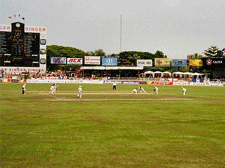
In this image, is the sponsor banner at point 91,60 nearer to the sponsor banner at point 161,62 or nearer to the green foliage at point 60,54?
the sponsor banner at point 161,62

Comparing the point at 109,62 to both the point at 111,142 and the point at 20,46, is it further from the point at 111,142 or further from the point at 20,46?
the point at 111,142

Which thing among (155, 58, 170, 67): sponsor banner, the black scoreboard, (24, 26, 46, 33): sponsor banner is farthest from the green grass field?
(155, 58, 170, 67): sponsor banner

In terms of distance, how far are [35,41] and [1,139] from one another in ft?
203

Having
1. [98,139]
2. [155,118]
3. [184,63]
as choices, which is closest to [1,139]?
[98,139]

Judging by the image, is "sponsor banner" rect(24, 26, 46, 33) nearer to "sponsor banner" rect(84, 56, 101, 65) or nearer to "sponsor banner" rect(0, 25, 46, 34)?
"sponsor banner" rect(0, 25, 46, 34)

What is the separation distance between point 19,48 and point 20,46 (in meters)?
0.59

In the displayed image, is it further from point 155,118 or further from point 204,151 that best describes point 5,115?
point 204,151

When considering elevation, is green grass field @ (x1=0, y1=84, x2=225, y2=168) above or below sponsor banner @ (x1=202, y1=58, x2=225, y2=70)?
below

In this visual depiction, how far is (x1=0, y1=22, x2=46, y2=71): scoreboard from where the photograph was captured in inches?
2680

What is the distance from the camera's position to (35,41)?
70.5m

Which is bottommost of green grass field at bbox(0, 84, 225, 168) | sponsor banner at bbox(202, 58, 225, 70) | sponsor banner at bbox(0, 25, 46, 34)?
green grass field at bbox(0, 84, 225, 168)

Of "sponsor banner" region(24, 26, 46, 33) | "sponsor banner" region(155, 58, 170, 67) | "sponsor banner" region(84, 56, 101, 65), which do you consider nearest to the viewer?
"sponsor banner" region(24, 26, 46, 33)

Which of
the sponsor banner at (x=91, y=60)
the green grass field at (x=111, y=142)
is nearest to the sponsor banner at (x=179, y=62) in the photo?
the sponsor banner at (x=91, y=60)

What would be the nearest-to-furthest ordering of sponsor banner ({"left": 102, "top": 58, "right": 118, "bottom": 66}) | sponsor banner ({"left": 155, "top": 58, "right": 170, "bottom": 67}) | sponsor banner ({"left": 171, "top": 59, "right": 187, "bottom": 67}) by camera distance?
sponsor banner ({"left": 102, "top": 58, "right": 118, "bottom": 66}) < sponsor banner ({"left": 171, "top": 59, "right": 187, "bottom": 67}) < sponsor banner ({"left": 155, "top": 58, "right": 170, "bottom": 67})
